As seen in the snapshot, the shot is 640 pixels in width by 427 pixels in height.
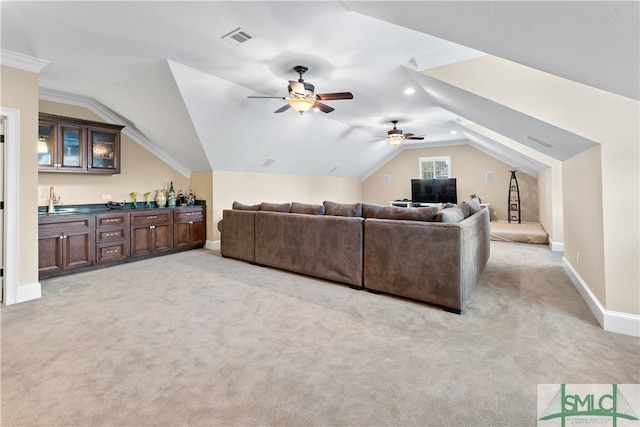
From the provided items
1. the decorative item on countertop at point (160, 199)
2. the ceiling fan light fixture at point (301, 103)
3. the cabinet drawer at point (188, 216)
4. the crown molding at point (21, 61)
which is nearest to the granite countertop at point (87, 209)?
the cabinet drawer at point (188, 216)

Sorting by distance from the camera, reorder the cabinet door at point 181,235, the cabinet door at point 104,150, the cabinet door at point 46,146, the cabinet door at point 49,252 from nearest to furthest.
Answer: the cabinet door at point 49,252 → the cabinet door at point 46,146 → the cabinet door at point 104,150 → the cabinet door at point 181,235

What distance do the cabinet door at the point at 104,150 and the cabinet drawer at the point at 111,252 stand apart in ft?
4.23

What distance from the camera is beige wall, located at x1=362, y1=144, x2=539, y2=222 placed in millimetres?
8156

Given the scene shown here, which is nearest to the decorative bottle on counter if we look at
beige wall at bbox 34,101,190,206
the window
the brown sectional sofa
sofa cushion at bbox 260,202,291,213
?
beige wall at bbox 34,101,190,206

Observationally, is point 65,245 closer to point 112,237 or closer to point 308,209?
point 112,237

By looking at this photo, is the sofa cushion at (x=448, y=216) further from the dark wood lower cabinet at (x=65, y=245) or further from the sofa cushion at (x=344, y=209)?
the dark wood lower cabinet at (x=65, y=245)

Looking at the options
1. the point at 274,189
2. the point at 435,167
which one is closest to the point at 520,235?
the point at 435,167

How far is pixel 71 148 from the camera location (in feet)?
14.7

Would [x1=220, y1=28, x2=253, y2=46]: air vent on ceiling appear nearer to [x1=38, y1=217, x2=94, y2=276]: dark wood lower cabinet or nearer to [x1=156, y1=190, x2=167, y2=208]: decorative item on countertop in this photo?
[x1=38, y1=217, x2=94, y2=276]: dark wood lower cabinet

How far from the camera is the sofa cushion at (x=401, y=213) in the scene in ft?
10.2

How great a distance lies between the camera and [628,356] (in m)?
2.04

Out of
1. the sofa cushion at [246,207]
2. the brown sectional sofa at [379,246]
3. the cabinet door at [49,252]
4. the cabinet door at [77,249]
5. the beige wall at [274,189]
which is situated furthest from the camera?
the beige wall at [274,189]

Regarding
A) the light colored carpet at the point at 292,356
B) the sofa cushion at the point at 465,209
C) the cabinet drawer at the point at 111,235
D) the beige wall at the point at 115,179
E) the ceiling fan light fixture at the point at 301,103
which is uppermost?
the ceiling fan light fixture at the point at 301,103

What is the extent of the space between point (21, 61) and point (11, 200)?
5.00 ft
